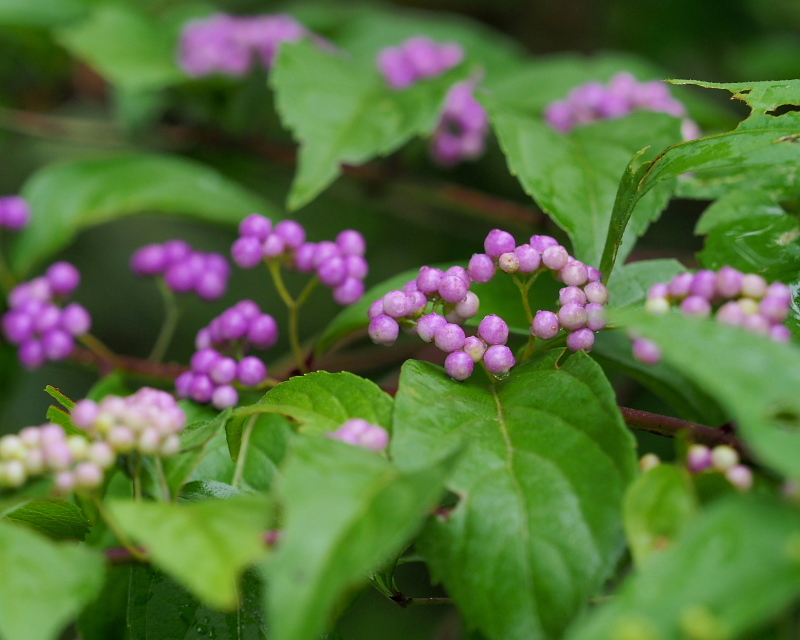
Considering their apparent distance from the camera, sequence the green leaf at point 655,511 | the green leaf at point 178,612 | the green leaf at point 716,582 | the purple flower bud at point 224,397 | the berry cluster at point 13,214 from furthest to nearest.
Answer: the berry cluster at point 13,214, the purple flower bud at point 224,397, the green leaf at point 178,612, the green leaf at point 655,511, the green leaf at point 716,582

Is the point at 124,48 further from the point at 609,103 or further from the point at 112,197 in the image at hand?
the point at 609,103

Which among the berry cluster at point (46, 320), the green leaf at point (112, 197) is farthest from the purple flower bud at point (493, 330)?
the green leaf at point (112, 197)

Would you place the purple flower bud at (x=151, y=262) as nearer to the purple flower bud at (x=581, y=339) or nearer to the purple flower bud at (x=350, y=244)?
the purple flower bud at (x=350, y=244)

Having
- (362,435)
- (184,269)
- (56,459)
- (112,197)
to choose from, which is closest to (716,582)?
(362,435)

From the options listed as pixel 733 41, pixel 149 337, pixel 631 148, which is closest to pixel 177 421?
pixel 631 148

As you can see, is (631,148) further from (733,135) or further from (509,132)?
(733,135)

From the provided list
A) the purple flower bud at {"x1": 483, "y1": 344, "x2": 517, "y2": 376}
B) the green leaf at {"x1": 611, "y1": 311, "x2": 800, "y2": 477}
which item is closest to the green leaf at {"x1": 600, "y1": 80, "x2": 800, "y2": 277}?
the purple flower bud at {"x1": 483, "y1": 344, "x2": 517, "y2": 376}

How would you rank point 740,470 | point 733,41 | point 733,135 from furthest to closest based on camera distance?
point 733,41
point 733,135
point 740,470
